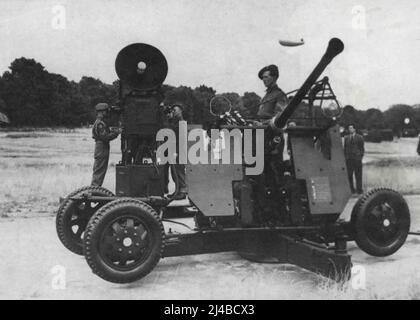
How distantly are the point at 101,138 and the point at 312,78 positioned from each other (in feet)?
17.5

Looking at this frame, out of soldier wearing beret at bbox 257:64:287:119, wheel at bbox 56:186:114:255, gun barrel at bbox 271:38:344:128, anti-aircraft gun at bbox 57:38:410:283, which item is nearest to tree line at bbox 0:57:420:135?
soldier wearing beret at bbox 257:64:287:119

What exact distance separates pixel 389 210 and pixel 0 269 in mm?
5019

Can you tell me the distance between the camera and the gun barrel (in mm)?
5695

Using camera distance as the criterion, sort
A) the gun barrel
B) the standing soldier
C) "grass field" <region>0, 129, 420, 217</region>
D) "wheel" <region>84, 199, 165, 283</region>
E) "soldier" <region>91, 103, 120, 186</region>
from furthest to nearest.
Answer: the standing soldier < "grass field" <region>0, 129, 420, 217</region> < "soldier" <region>91, 103, 120, 186</region> < "wheel" <region>84, 199, 165, 283</region> < the gun barrel

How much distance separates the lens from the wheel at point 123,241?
582 centimetres

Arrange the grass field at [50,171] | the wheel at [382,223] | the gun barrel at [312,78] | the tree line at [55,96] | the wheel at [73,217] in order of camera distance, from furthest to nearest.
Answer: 1. the grass field at [50,171]
2. the tree line at [55,96]
3. the wheel at [73,217]
4. the wheel at [382,223]
5. the gun barrel at [312,78]

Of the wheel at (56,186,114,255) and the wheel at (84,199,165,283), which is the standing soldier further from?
the wheel at (84,199,165,283)

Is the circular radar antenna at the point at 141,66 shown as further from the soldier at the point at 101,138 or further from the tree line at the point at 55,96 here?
the soldier at the point at 101,138

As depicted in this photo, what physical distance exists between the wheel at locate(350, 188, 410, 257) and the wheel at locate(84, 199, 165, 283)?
108 inches

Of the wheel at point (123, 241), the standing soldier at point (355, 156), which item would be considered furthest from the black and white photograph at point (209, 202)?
the standing soldier at point (355, 156)

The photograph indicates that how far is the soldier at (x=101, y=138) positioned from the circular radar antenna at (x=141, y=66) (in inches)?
112

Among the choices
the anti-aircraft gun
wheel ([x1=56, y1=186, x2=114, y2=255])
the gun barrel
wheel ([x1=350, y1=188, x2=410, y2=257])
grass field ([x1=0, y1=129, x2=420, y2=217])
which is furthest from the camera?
grass field ([x1=0, y1=129, x2=420, y2=217])

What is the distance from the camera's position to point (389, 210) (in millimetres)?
7309
